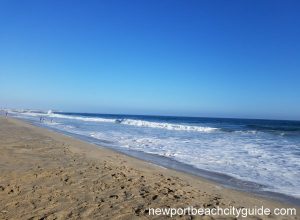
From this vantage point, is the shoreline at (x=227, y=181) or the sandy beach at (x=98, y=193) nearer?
the sandy beach at (x=98, y=193)

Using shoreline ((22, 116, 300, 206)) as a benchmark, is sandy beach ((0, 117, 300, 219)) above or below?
above

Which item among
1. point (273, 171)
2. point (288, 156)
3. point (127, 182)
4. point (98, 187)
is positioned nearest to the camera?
point (98, 187)

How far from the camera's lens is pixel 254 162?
12039 millimetres

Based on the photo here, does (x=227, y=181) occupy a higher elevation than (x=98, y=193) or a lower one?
lower

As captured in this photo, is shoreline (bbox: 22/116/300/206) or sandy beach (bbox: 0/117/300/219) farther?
shoreline (bbox: 22/116/300/206)

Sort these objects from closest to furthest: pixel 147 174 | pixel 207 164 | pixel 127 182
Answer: pixel 127 182
pixel 147 174
pixel 207 164

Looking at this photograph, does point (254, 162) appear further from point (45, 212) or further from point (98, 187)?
point (45, 212)

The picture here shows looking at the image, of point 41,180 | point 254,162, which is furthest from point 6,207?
point 254,162

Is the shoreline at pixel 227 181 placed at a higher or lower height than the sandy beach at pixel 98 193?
lower

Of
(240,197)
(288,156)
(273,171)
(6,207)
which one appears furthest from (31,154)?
(288,156)

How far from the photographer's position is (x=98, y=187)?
6602mm

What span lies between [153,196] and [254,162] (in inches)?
280

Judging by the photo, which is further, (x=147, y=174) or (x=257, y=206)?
(x=147, y=174)

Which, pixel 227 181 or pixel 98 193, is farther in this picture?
pixel 227 181
